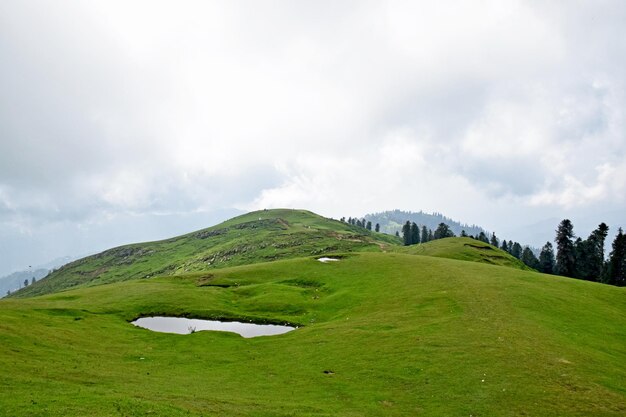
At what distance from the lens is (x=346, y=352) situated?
43.0 metres

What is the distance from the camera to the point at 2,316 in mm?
47438

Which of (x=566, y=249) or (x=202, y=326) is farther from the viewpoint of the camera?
(x=566, y=249)

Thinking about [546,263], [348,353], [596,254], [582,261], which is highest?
[596,254]

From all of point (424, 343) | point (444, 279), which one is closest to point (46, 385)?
point (424, 343)

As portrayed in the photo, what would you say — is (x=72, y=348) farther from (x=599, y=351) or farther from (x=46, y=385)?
(x=599, y=351)

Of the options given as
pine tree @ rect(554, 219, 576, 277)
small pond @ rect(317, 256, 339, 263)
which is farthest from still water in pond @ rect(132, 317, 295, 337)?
pine tree @ rect(554, 219, 576, 277)

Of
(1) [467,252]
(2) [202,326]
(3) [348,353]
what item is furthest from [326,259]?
(3) [348,353]

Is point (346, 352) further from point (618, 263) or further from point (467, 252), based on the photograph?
point (618, 263)

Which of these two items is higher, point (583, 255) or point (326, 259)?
point (583, 255)

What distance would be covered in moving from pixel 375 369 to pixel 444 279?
3549 cm

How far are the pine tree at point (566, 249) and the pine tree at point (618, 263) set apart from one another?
1542 centimetres

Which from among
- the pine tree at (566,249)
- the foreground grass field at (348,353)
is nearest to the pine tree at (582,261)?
the pine tree at (566,249)

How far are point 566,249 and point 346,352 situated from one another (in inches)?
5203

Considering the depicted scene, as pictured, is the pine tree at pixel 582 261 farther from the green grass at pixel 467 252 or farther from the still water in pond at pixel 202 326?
the still water in pond at pixel 202 326
